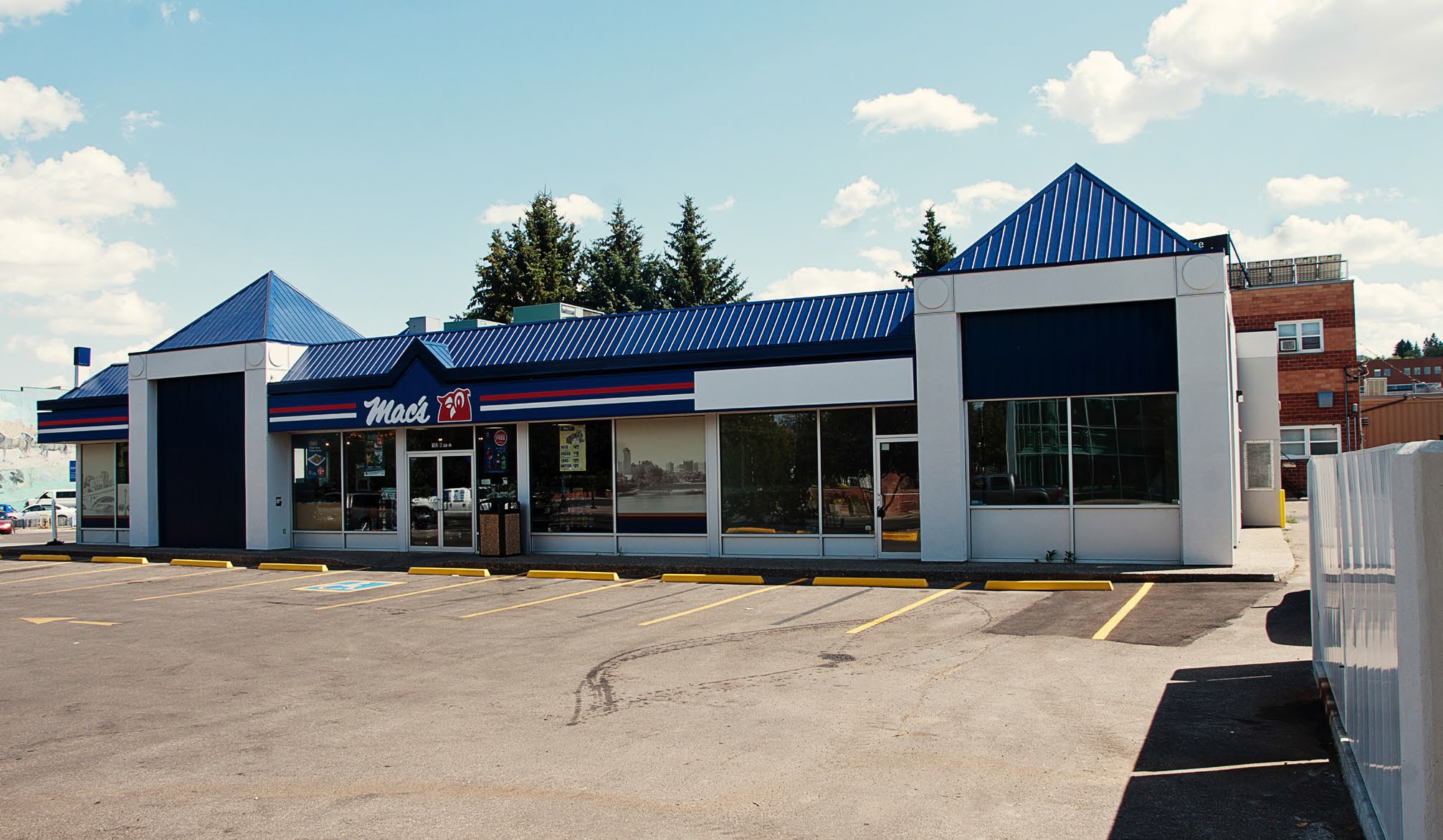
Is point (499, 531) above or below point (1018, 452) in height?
below

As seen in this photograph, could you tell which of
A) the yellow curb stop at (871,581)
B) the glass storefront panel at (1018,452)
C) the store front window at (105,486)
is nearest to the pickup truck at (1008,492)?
the glass storefront panel at (1018,452)

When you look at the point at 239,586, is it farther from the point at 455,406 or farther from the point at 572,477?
the point at 572,477

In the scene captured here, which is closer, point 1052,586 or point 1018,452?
point 1052,586

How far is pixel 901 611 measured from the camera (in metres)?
13.6

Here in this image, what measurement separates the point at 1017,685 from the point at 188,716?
23.2 ft

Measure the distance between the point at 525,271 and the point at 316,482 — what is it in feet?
97.7

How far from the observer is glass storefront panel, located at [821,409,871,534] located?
63.4 ft

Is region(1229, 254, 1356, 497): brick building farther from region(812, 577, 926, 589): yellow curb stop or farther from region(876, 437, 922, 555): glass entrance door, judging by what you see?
region(812, 577, 926, 589): yellow curb stop

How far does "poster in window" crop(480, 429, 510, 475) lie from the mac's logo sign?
0.72m

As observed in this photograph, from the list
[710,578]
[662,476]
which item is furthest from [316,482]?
[710,578]

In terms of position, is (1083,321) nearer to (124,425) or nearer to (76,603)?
(76,603)

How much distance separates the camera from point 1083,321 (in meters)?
17.7

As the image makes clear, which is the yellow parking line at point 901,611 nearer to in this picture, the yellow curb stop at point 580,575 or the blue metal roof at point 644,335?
the blue metal roof at point 644,335

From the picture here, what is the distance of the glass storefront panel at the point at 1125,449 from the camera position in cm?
1725
